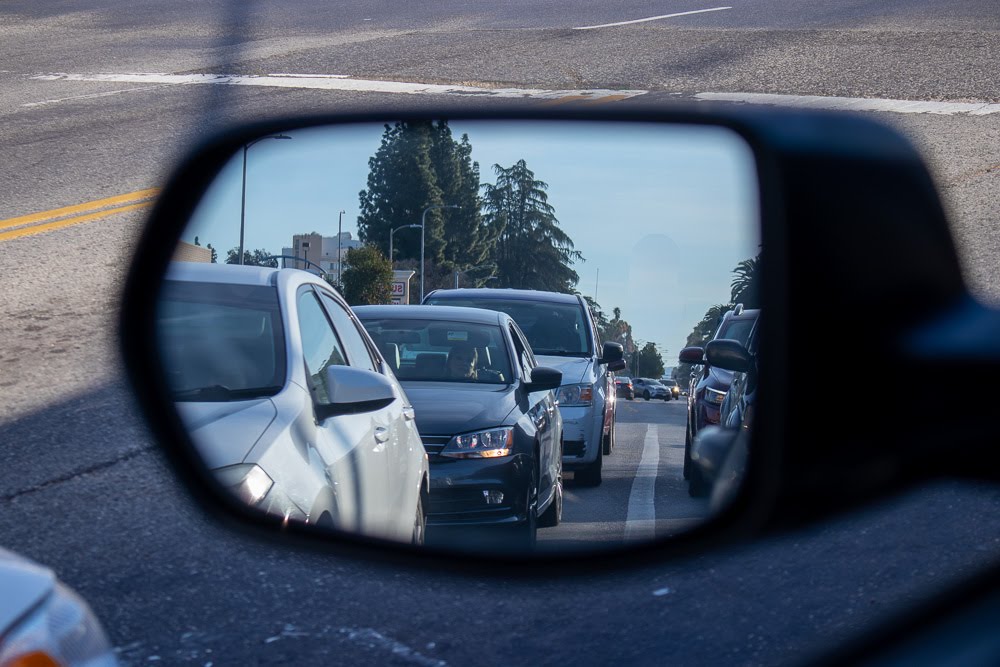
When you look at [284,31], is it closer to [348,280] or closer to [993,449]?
[348,280]

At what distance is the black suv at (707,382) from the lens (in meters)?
1.45

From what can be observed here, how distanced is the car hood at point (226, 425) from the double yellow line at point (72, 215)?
28.1ft

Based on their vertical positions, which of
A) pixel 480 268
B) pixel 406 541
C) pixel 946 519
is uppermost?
pixel 480 268

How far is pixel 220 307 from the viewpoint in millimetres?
2410

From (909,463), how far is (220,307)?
5.17ft

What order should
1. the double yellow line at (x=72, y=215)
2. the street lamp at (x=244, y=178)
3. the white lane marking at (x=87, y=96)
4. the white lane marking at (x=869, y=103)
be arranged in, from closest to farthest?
the street lamp at (x=244, y=178) → the double yellow line at (x=72, y=215) → the white lane marking at (x=869, y=103) → the white lane marking at (x=87, y=96)

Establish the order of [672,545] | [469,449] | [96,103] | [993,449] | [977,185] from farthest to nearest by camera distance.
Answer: [96,103]
[977,185]
[469,449]
[672,545]
[993,449]

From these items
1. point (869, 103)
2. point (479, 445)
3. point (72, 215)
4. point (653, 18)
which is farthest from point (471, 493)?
point (653, 18)

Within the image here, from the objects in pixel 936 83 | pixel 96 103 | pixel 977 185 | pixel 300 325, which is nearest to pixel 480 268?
pixel 300 325

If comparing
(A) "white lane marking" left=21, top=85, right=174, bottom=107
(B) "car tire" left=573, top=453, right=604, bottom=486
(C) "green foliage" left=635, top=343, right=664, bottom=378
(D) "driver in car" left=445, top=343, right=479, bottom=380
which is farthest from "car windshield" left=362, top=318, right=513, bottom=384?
(A) "white lane marking" left=21, top=85, right=174, bottom=107

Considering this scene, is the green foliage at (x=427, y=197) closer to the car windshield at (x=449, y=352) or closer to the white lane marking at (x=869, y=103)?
the car windshield at (x=449, y=352)

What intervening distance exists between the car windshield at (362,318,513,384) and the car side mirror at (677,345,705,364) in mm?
486

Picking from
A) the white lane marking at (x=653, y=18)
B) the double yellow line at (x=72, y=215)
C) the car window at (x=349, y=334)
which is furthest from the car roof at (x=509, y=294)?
the white lane marking at (x=653, y=18)

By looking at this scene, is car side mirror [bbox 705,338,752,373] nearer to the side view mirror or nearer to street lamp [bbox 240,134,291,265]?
the side view mirror
